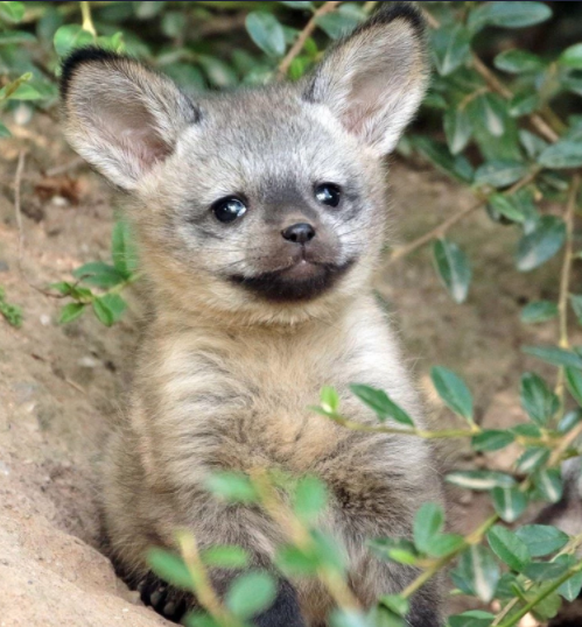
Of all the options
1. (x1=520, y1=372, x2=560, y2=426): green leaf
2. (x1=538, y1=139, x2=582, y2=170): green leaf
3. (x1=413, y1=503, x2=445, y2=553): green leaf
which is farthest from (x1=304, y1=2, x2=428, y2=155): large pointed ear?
(x1=413, y1=503, x2=445, y2=553): green leaf

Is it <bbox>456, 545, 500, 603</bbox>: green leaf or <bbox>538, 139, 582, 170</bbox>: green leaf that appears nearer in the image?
<bbox>456, 545, 500, 603</bbox>: green leaf

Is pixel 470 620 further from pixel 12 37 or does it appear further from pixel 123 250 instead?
pixel 12 37

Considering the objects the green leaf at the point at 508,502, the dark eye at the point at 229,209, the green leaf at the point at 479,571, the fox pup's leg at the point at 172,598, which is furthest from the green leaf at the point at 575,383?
the dark eye at the point at 229,209

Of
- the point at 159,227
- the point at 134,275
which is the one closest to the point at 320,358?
the point at 159,227

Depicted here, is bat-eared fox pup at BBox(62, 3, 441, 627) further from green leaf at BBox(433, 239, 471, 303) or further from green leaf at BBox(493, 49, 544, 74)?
green leaf at BBox(433, 239, 471, 303)

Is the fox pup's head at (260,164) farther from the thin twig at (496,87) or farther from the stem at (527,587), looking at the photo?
the stem at (527,587)

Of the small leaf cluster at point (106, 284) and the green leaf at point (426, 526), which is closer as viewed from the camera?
the green leaf at point (426, 526)

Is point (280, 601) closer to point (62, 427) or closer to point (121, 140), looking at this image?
point (62, 427)
